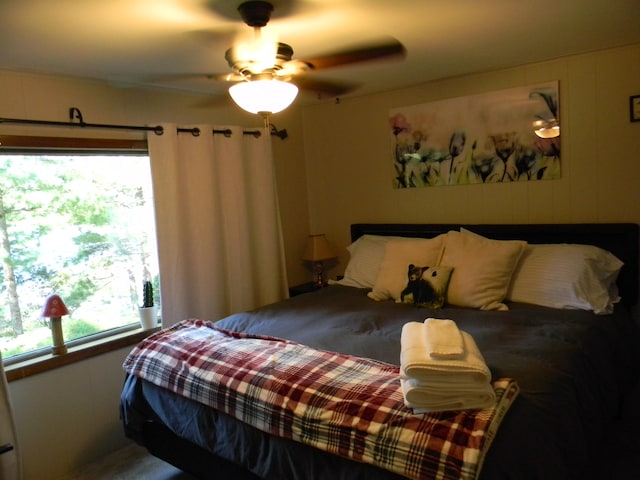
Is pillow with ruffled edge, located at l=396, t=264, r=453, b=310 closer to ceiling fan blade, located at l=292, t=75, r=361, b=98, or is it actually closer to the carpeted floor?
ceiling fan blade, located at l=292, t=75, r=361, b=98

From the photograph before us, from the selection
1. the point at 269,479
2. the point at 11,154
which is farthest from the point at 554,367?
the point at 11,154

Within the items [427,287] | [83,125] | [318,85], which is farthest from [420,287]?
[83,125]

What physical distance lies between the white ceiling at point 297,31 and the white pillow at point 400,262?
1061 mm

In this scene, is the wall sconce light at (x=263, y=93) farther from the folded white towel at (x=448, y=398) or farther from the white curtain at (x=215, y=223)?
the white curtain at (x=215, y=223)

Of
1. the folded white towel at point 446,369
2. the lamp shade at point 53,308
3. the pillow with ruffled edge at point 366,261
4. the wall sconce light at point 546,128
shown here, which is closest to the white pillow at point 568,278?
the wall sconce light at point 546,128

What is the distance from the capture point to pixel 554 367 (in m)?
1.76

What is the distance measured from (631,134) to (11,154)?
3321mm

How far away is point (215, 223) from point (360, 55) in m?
1.68

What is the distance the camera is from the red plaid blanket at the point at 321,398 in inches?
52.2

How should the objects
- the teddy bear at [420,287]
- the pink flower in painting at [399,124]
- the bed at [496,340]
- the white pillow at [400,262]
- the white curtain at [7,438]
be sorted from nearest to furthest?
the bed at [496,340], the white curtain at [7,438], the teddy bear at [420,287], the white pillow at [400,262], the pink flower in painting at [399,124]

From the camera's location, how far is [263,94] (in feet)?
5.86

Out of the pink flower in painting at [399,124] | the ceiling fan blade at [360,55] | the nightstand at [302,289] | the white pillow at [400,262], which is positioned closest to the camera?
the ceiling fan blade at [360,55]

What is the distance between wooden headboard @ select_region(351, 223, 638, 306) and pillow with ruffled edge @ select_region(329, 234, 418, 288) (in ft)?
1.41

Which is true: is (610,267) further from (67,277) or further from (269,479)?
(67,277)
